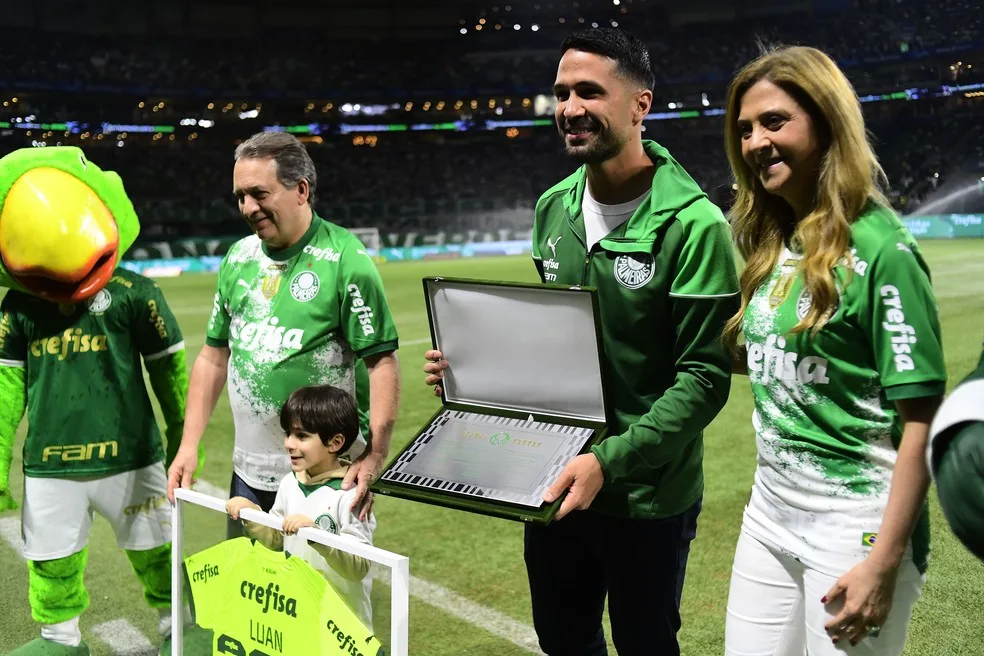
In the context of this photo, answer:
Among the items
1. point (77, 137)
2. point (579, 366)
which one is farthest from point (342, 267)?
point (77, 137)

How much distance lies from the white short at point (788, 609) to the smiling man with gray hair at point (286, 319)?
1.29 meters

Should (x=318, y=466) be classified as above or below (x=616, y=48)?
below

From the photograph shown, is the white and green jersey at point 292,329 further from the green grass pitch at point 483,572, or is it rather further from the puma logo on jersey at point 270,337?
the green grass pitch at point 483,572

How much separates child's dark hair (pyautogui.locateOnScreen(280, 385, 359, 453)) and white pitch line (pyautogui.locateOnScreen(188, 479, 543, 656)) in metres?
1.47

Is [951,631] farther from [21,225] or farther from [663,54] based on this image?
[663,54]

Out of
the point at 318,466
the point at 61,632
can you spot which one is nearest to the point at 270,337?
the point at 318,466

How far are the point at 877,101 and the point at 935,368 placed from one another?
44348 mm

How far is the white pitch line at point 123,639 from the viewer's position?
3854 millimetres

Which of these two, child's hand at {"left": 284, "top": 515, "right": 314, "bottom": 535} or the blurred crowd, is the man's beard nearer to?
child's hand at {"left": 284, "top": 515, "right": 314, "bottom": 535}

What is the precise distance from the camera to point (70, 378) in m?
3.39

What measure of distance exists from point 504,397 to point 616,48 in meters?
0.97

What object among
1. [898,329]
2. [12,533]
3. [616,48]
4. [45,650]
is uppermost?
[616,48]

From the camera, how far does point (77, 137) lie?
35531 mm

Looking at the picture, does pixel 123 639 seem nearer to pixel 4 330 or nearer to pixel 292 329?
pixel 4 330
